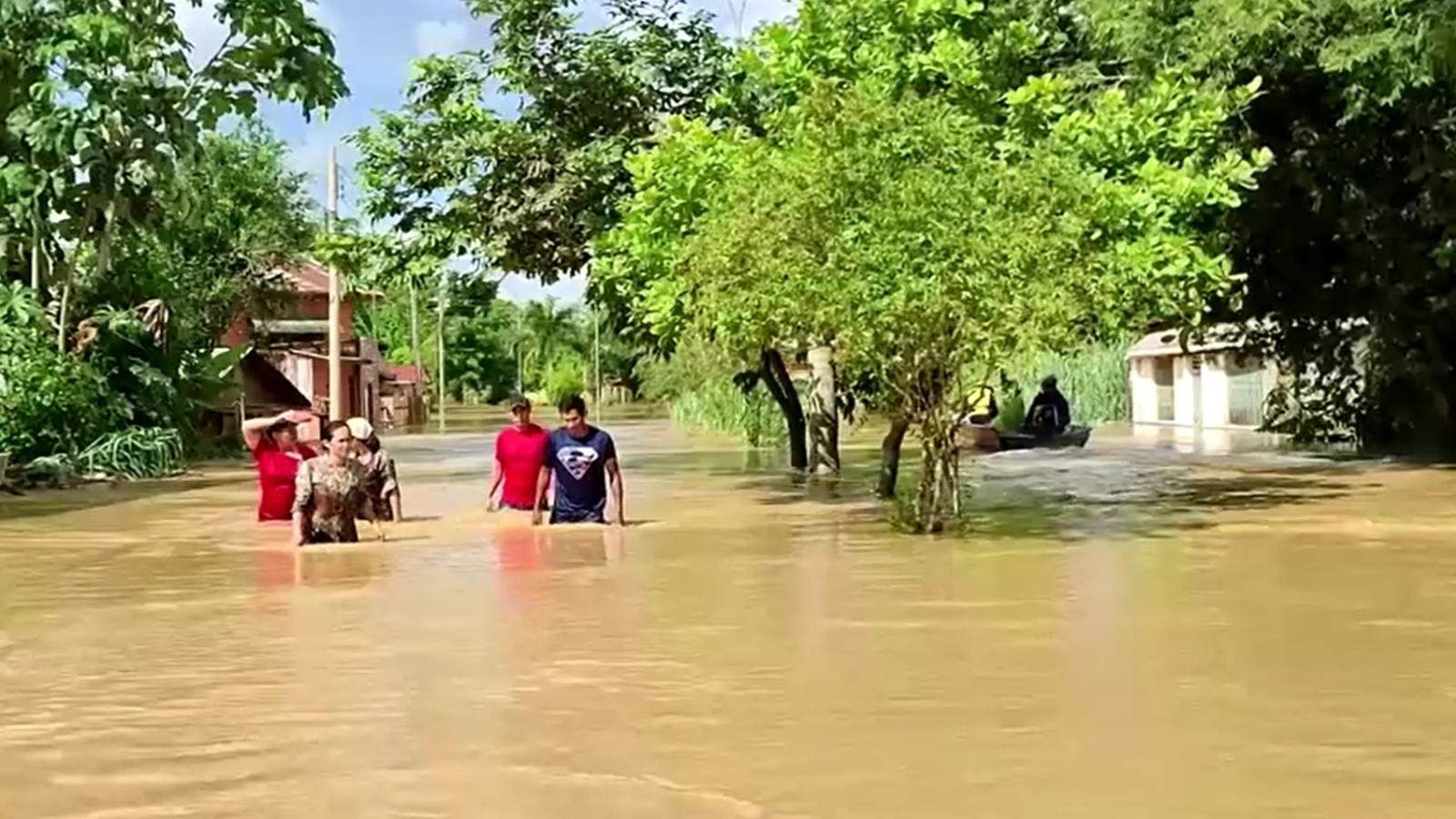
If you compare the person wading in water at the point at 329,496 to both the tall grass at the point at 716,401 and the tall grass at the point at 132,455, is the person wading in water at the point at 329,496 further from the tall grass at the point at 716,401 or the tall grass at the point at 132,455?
the tall grass at the point at 132,455

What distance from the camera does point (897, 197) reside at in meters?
16.3

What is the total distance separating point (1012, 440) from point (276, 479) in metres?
19.3

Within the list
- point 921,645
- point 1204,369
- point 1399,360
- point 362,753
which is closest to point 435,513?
point 921,645

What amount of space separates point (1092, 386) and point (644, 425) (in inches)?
571

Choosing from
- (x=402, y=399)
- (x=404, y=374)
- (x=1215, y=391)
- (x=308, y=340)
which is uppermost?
(x=308, y=340)

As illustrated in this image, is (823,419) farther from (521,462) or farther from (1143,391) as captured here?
(1143,391)

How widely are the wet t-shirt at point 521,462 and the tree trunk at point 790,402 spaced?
8.48m

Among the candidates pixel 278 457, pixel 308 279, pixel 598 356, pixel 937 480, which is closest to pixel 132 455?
pixel 278 457

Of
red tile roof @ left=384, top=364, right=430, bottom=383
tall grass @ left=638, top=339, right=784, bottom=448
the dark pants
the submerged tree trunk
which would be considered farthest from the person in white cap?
red tile roof @ left=384, top=364, right=430, bottom=383

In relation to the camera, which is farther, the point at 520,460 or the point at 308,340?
the point at 308,340

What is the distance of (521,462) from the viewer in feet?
63.8

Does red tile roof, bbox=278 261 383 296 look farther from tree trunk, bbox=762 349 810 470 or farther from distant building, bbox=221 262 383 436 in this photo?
tree trunk, bbox=762 349 810 470

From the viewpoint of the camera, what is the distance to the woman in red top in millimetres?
18641

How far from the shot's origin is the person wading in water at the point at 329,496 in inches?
638
